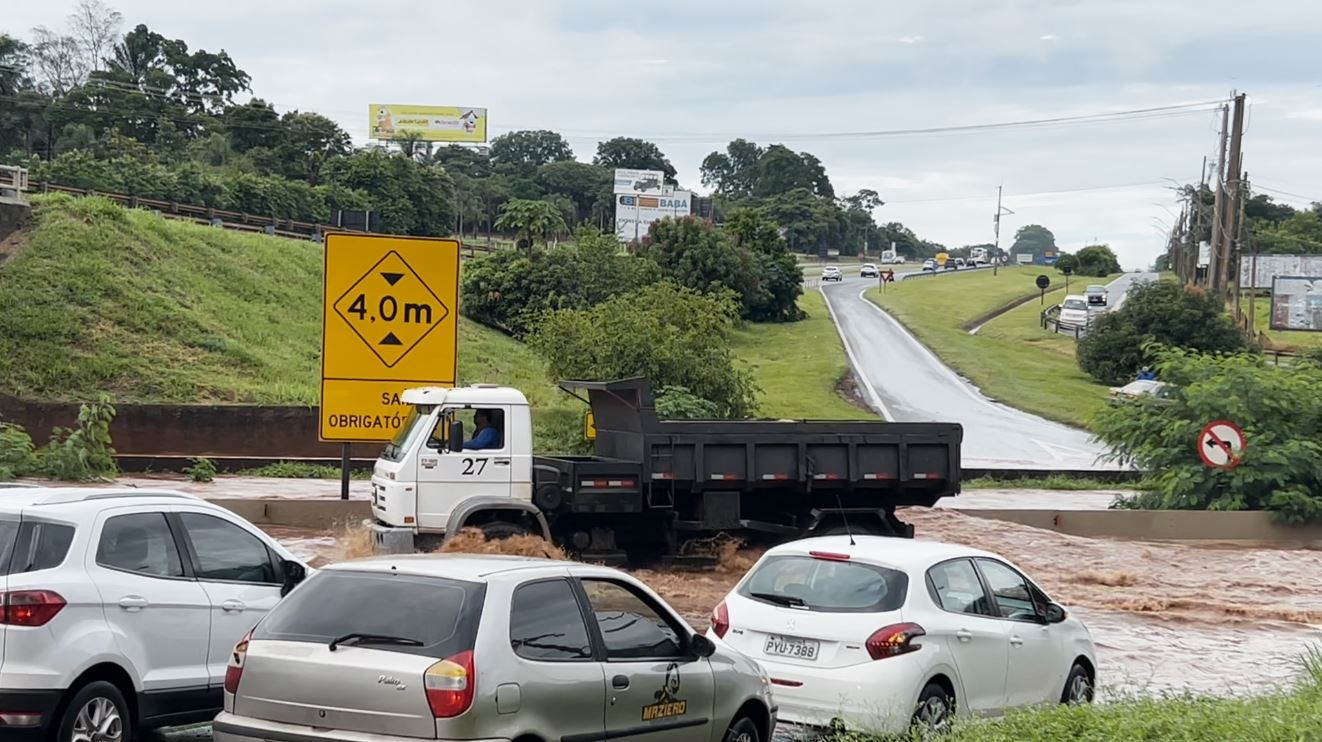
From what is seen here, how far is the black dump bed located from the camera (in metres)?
18.2

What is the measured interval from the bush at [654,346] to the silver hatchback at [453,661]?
71.7ft

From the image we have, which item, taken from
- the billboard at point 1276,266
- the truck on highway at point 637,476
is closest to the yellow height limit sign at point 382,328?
the truck on highway at point 637,476

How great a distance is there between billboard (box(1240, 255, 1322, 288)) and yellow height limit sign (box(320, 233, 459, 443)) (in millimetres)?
54508

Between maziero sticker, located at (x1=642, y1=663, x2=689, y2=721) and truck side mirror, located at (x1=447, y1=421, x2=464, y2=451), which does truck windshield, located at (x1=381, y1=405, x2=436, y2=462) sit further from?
maziero sticker, located at (x1=642, y1=663, x2=689, y2=721)

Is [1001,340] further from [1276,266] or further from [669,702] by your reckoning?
[669,702]

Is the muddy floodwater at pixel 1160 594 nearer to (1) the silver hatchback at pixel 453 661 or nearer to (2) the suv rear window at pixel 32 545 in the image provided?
(1) the silver hatchback at pixel 453 661

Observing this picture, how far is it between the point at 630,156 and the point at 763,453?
155m

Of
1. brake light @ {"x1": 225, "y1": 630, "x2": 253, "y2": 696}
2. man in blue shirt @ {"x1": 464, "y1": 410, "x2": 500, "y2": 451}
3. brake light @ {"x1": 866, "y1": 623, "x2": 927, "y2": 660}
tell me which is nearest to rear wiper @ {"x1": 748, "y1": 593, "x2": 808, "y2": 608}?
brake light @ {"x1": 866, "y1": 623, "x2": 927, "y2": 660}

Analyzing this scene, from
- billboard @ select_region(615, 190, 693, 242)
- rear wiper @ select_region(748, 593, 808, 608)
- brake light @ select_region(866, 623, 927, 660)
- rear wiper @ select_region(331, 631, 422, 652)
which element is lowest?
brake light @ select_region(866, 623, 927, 660)

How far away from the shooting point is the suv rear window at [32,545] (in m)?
8.15

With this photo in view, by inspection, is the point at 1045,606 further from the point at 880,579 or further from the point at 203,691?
the point at 203,691

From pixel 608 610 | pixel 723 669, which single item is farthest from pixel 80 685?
pixel 723 669

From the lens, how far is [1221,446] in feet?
87.2


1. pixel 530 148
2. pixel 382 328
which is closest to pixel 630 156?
pixel 530 148
